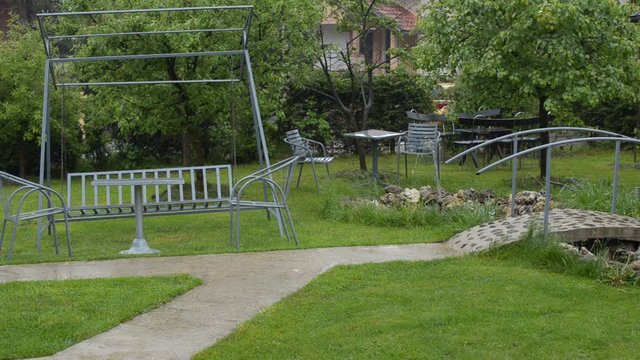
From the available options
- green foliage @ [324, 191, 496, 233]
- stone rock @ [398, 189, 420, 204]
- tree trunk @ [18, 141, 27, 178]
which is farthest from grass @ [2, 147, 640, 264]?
tree trunk @ [18, 141, 27, 178]

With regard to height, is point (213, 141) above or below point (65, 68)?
below

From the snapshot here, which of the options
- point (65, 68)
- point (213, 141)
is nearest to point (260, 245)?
point (65, 68)

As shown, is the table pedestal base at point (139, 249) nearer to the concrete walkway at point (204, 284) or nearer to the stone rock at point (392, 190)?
the concrete walkway at point (204, 284)

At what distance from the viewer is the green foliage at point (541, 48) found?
13.1m

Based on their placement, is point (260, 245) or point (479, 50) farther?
point (479, 50)

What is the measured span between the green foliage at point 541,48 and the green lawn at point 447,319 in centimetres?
612

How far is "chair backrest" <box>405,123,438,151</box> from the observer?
49.4 ft

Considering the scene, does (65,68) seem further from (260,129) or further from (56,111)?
(260,129)

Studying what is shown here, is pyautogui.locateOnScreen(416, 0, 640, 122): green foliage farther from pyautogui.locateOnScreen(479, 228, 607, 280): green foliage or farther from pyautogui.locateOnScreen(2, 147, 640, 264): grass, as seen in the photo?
pyautogui.locateOnScreen(479, 228, 607, 280): green foliage

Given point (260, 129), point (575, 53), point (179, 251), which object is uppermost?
point (575, 53)

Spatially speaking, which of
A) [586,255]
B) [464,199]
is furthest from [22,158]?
[586,255]

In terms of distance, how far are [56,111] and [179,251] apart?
8316 millimetres

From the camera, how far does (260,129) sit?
10.8 meters

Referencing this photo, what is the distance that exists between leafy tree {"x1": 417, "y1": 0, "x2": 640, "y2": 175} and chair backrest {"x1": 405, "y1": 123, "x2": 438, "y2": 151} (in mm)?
1148
